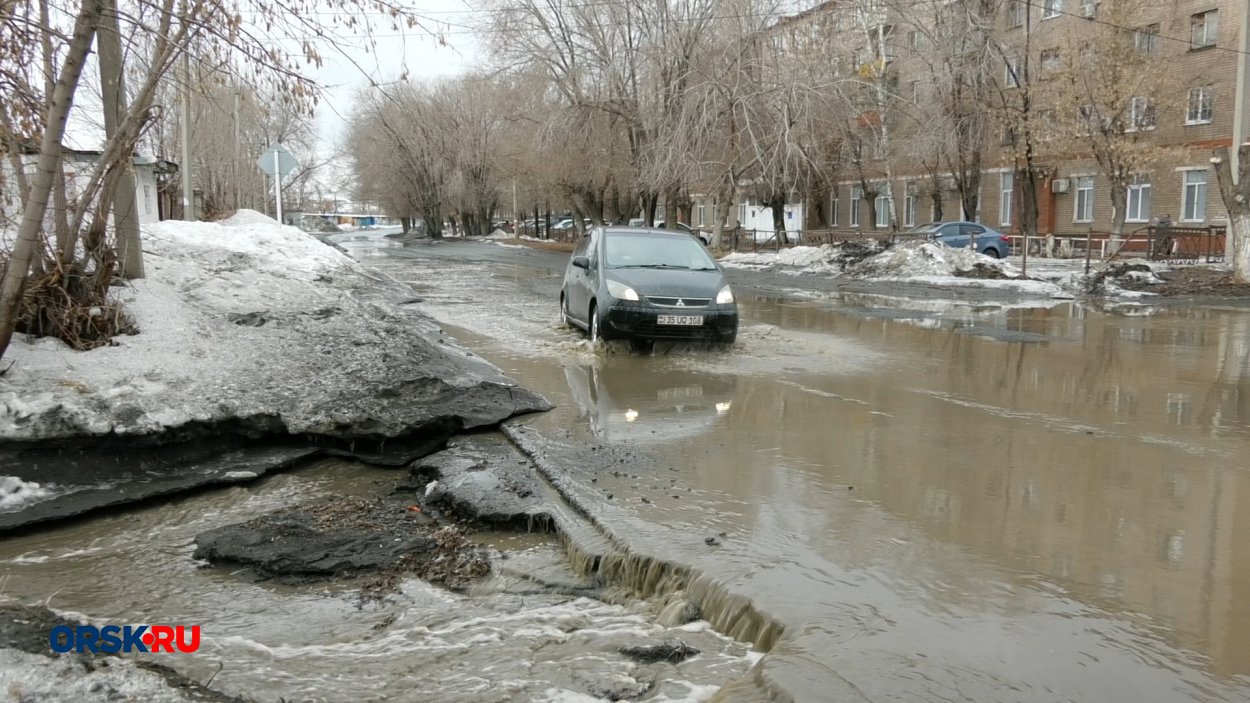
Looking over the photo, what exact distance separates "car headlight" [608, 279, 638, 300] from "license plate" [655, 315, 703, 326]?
1.30ft

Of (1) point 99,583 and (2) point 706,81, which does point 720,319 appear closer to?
(1) point 99,583

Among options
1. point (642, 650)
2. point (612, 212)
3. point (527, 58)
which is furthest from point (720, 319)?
point (612, 212)

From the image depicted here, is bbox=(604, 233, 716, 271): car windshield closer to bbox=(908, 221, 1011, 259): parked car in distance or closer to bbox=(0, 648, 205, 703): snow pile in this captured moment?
bbox=(0, 648, 205, 703): snow pile

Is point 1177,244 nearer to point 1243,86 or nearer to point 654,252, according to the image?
point 1243,86

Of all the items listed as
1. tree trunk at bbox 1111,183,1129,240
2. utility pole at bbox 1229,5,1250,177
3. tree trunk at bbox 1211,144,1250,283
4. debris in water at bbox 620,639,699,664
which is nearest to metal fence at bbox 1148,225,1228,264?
tree trunk at bbox 1111,183,1129,240

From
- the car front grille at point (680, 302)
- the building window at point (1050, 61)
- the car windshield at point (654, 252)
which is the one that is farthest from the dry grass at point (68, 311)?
the building window at point (1050, 61)

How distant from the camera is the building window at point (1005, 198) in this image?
40.3 metres

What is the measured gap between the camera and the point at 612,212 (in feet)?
142

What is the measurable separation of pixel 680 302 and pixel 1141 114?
25734 millimetres

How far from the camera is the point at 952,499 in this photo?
17.7 feet

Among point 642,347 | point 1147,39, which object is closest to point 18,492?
point 642,347

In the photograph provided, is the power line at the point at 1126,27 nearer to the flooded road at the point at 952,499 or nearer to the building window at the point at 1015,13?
the building window at the point at 1015,13

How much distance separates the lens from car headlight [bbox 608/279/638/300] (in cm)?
1052

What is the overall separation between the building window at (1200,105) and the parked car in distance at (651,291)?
27.4 metres
